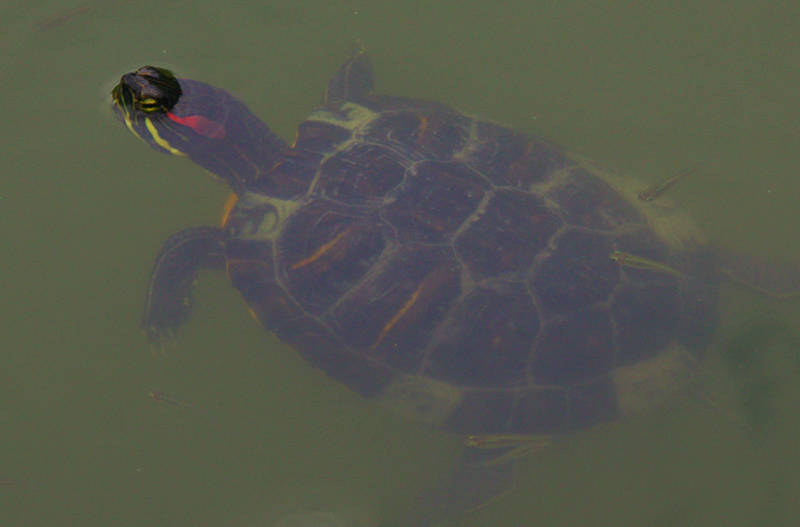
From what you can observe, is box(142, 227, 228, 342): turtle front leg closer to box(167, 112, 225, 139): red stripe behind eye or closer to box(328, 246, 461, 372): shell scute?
box(167, 112, 225, 139): red stripe behind eye

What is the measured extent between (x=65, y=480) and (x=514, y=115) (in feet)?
15.1

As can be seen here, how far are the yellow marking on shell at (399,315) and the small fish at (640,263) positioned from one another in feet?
4.15

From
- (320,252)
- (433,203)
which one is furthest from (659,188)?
(320,252)

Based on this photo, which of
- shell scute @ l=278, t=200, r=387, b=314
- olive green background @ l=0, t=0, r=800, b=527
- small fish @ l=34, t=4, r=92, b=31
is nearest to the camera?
shell scute @ l=278, t=200, r=387, b=314

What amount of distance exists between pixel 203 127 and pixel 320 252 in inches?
57.0

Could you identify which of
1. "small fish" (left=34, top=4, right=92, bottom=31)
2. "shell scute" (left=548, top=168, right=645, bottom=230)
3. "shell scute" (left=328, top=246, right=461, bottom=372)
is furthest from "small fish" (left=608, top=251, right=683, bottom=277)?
"small fish" (left=34, top=4, right=92, bottom=31)

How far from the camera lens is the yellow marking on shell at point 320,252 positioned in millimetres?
3943

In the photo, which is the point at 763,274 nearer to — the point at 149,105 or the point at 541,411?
the point at 541,411

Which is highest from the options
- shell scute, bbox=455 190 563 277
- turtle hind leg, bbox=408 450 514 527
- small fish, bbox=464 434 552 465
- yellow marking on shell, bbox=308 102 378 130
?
yellow marking on shell, bbox=308 102 378 130

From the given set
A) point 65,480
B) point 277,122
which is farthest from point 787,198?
point 65,480

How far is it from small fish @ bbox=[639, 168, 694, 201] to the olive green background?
0.10 meters

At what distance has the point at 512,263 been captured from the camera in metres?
Answer: 3.81

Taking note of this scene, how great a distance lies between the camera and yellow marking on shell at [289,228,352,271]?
3.94 meters

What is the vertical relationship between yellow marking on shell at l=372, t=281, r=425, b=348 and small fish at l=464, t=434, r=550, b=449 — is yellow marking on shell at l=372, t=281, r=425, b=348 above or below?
above
